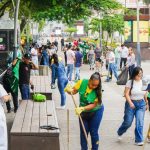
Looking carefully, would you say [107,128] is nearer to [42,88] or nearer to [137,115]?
[137,115]

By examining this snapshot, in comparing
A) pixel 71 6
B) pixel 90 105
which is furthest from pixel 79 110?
pixel 71 6

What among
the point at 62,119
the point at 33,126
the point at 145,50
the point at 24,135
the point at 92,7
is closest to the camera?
the point at 24,135

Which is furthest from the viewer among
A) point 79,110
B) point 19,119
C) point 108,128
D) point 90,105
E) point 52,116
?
point 108,128

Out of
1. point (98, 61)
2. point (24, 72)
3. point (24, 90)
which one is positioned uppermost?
point (24, 72)

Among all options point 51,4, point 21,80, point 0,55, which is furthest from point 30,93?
point 0,55

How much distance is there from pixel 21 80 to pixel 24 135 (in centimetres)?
609

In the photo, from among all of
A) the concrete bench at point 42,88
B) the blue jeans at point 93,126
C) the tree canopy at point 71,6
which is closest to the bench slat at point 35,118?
the blue jeans at point 93,126

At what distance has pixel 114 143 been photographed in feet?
37.5

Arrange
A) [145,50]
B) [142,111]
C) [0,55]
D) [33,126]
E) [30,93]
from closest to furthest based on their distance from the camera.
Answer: [33,126] < [142,111] < [30,93] < [0,55] < [145,50]

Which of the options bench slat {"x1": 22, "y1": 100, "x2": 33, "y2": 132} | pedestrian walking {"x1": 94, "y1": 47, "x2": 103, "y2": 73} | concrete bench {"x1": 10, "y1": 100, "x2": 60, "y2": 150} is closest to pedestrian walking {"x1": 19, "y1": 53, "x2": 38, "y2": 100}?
bench slat {"x1": 22, "y1": 100, "x2": 33, "y2": 132}

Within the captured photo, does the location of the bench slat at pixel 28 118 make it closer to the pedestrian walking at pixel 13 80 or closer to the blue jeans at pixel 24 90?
the blue jeans at pixel 24 90

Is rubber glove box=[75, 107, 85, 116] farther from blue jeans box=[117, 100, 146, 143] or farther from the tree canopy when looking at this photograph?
the tree canopy

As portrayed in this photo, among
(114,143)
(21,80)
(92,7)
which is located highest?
(92,7)

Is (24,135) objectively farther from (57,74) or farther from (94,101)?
(57,74)
